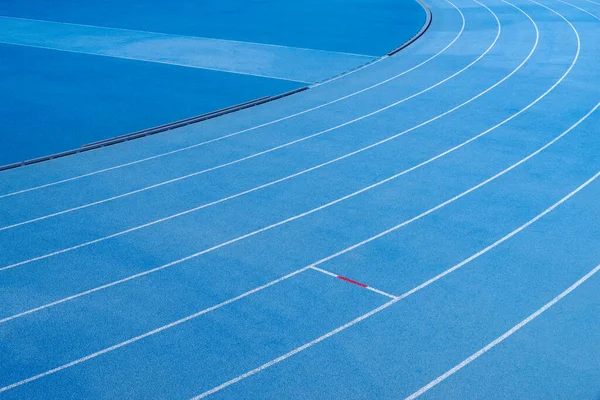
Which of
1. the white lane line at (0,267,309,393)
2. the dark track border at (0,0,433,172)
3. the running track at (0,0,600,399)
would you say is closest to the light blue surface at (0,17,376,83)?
the dark track border at (0,0,433,172)

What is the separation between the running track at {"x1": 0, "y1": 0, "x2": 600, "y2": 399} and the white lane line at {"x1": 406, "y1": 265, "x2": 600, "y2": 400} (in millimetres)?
22

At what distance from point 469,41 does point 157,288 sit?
10.8 m

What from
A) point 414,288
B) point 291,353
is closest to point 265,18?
point 414,288

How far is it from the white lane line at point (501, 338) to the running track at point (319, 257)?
0.02 meters

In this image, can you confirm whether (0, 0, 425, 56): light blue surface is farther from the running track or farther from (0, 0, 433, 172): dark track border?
the running track

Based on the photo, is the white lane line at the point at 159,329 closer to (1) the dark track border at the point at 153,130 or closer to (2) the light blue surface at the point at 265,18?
(1) the dark track border at the point at 153,130

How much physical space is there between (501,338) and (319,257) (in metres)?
1.87

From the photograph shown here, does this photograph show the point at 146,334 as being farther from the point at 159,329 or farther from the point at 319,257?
the point at 319,257

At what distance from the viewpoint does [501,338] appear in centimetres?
537

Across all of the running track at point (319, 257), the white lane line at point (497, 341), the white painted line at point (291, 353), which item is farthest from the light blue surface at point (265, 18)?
the white painted line at point (291, 353)

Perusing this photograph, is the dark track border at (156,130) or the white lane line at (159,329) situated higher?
the dark track border at (156,130)

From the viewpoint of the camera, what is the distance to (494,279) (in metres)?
6.16

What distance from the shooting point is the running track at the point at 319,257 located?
5082 millimetres

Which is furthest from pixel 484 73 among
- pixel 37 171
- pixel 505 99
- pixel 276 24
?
pixel 37 171
